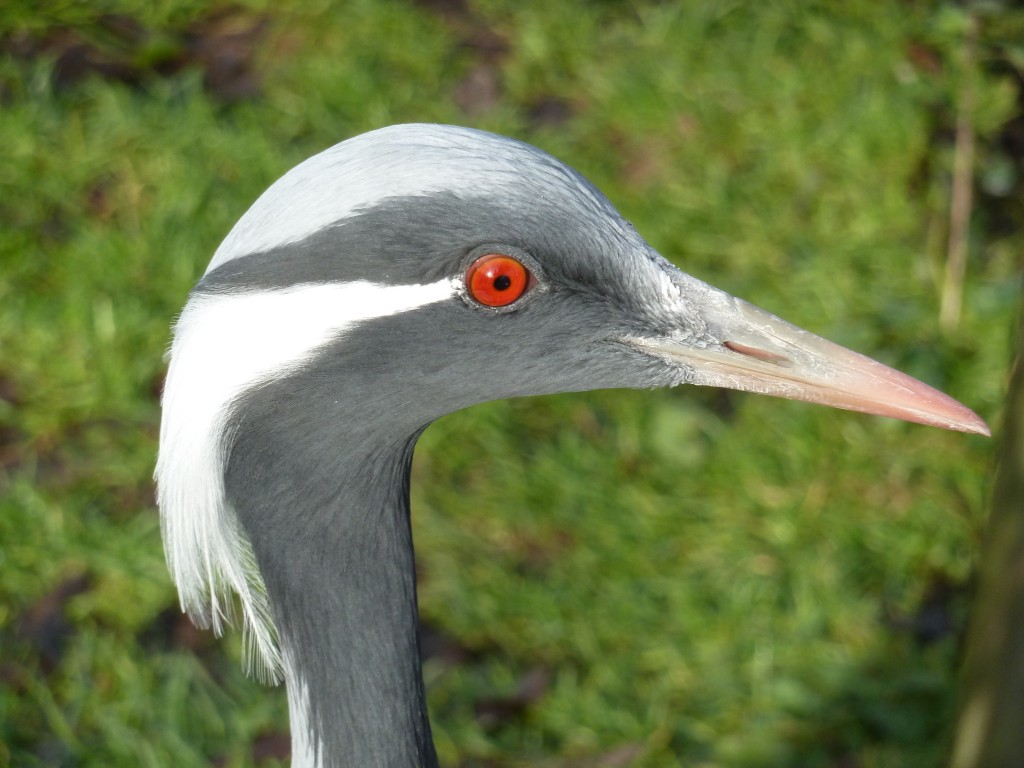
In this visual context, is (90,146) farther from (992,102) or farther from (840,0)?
(992,102)

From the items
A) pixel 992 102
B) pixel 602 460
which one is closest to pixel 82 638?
pixel 602 460

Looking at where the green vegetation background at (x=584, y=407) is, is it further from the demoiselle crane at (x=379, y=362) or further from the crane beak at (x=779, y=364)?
the crane beak at (x=779, y=364)

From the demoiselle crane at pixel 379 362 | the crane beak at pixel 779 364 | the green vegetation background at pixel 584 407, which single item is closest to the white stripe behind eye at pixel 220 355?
the demoiselle crane at pixel 379 362

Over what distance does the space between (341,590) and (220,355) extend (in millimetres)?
476

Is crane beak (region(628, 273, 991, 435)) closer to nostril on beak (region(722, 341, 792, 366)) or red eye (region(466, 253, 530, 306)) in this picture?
nostril on beak (region(722, 341, 792, 366))

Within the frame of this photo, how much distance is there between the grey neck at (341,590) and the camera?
218 centimetres

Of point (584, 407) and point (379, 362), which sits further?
point (584, 407)

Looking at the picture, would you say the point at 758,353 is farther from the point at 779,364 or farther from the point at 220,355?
the point at 220,355

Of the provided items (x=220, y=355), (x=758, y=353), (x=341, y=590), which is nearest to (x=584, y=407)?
(x=758, y=353)

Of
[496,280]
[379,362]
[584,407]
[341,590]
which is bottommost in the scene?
[341,590]

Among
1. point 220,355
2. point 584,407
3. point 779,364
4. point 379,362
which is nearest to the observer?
point 220,355

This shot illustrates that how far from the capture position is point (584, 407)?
446 cm

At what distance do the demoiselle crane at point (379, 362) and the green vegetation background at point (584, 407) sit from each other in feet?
4.74

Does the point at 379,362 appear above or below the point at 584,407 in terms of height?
above
